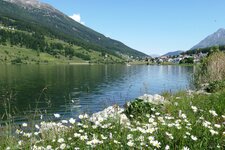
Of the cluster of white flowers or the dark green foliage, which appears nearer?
the cluster of white flowers

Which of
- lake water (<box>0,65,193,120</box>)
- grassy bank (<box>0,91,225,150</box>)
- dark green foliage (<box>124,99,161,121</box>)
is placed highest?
grassy bank (<box>0,91,225,150</box>)

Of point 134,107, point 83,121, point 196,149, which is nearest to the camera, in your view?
point 196,149

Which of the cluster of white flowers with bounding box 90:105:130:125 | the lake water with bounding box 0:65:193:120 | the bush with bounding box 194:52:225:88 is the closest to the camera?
the cluster of white flowers with bounding box 90:105:130:125

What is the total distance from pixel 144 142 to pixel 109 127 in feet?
5.54

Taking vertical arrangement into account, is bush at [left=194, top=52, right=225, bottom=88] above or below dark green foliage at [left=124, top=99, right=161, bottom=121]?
above

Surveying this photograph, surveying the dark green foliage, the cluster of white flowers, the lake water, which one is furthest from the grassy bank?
the dark green foliage

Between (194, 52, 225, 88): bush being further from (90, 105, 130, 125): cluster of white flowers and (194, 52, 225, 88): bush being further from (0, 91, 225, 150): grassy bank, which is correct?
(0, 91, 225, 150): grassy bank

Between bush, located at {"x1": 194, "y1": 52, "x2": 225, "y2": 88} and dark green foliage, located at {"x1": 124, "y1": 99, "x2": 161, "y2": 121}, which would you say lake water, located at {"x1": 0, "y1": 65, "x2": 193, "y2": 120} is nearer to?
dark green foliage, located at {"x1": 124, "y1": 99, "x2": 161, "y2": 121}

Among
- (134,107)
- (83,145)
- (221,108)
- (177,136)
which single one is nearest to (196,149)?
(177,136)

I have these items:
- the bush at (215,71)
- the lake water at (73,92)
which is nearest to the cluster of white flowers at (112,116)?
the lake water at (73,92)

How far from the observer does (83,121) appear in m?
8.02

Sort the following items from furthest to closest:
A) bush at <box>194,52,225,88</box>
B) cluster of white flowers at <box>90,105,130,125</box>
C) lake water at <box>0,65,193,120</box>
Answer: bush at <box>194,52,225,88</box> < lake water at <box>0,65,193,120</box> < cluster of white flowers at <box>90,105,130,125</box>

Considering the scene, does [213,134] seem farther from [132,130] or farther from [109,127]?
[109,127]

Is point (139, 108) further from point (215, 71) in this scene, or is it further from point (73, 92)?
point (73, 92)
